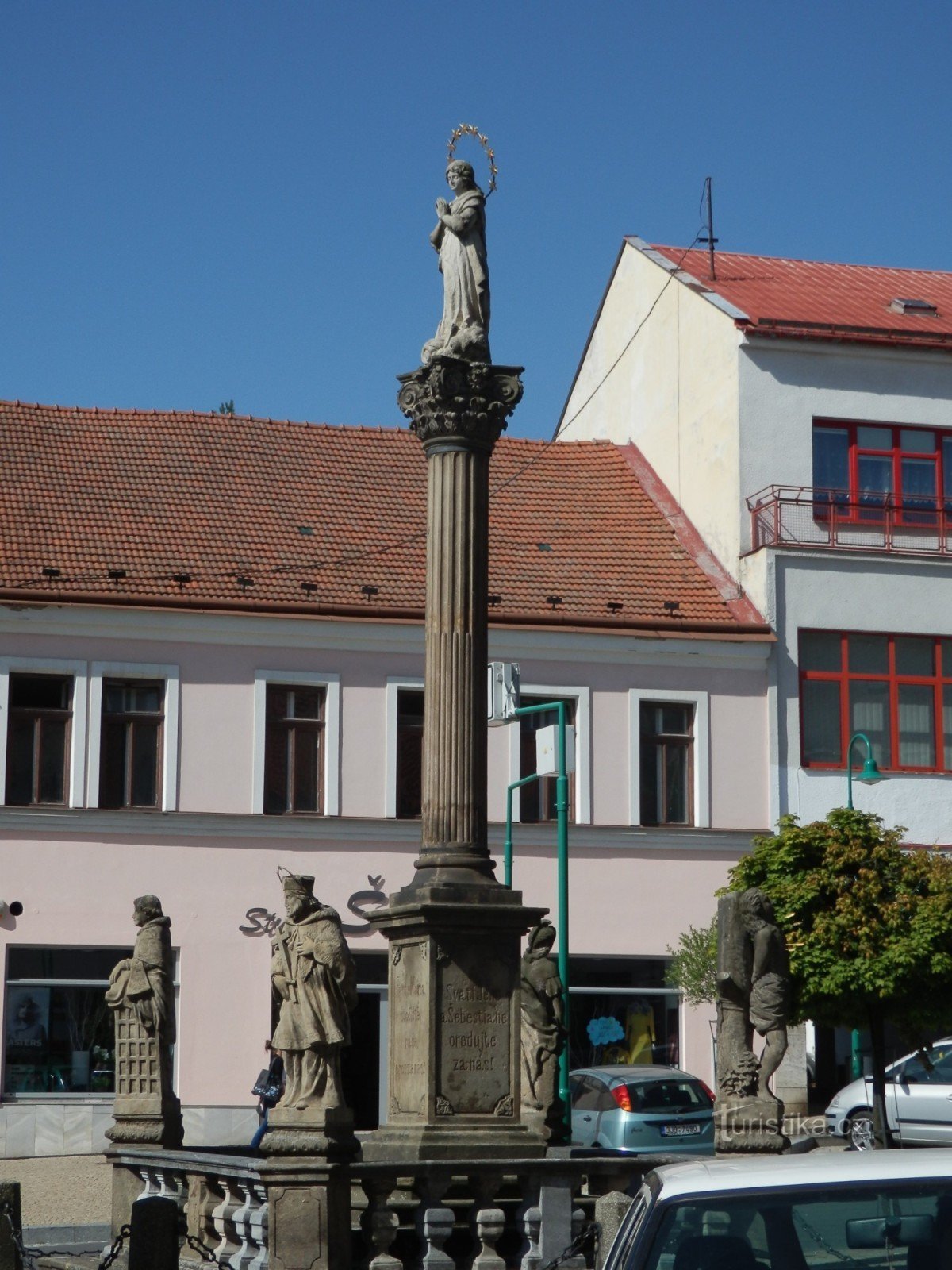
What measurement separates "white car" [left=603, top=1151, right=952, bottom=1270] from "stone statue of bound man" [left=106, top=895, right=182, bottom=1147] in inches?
404

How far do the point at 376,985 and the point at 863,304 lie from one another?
1466cm

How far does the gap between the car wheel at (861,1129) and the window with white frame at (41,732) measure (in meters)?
10.6

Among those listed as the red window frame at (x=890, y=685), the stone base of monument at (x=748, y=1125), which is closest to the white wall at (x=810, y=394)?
the red window frame at (x=890, y=685)

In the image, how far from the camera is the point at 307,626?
93.7 ft

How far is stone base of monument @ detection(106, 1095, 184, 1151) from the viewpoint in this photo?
49.8 feet

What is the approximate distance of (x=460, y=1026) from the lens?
13352 mm

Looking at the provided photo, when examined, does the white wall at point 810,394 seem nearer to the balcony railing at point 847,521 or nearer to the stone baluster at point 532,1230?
the balcony railing at point 847,521

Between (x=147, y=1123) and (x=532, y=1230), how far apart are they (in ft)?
13.2

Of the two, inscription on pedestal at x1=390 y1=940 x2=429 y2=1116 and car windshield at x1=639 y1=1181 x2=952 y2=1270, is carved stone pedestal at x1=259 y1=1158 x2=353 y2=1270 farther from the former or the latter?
car windshield at x1=639 y1=1181 x2=952 y2=1270

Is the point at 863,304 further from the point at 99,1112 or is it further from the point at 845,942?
the point at 99,1112

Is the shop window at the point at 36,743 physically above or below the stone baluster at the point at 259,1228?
above

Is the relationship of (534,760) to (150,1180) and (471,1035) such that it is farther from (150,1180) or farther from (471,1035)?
(471,1035)

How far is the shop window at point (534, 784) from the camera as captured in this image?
96.2 feet

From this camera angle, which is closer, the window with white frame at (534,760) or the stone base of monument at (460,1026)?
the stone base of monument at (460,1026)
